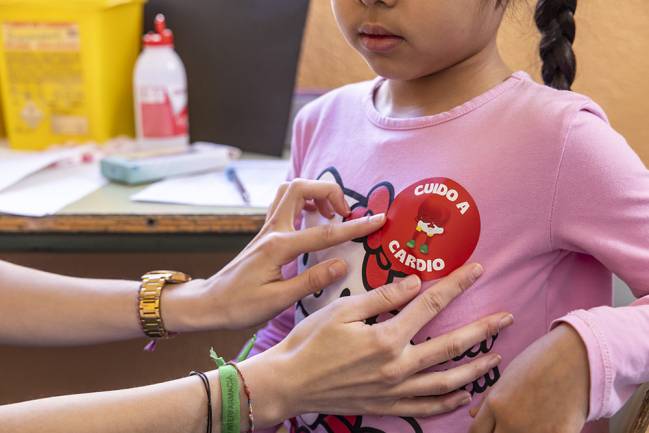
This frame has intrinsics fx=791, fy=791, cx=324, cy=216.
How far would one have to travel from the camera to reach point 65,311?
117 cm

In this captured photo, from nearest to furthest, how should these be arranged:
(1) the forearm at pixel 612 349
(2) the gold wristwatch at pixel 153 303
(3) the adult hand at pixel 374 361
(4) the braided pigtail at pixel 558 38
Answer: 1. (1) the forearm at pixel 612 349
2. (3) the adult hand at pixel 374 361
3. (4) the braided pigtail at pixel 558 38
4. (2) the gold wristwatch at pixel 153 303

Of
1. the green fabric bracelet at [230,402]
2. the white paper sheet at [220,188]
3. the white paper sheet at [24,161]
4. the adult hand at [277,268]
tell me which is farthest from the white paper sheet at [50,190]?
the green fabric bracelet at [230,402]

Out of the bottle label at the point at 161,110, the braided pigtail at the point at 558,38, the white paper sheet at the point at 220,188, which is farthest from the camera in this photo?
the bottle label at the point at 161,110

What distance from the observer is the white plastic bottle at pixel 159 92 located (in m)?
1.60

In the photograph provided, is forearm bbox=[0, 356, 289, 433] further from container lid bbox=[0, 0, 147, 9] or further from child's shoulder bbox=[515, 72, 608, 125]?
container lid bbox=[0, 0, 147, 9]

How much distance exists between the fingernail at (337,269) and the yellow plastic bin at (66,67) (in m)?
0.89

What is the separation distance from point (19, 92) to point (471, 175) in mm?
1129

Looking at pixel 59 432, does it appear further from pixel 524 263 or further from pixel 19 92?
pixel 19 92

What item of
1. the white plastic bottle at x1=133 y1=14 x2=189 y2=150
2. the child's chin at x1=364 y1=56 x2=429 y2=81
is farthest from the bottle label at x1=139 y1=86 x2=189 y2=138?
the child's chin at x1=364 y1=56 x2=429 y2=81

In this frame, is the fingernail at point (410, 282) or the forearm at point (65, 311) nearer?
the fingernail at point (410, 282)

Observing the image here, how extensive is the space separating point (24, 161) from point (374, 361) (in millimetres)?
1015

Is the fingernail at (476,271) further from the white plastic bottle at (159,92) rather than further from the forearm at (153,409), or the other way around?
the white plastic bottle at (159,92)

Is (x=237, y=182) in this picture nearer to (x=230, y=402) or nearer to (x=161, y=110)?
(x=161, y=110)

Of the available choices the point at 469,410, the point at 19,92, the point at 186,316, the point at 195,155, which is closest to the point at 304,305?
the point at 186,316
